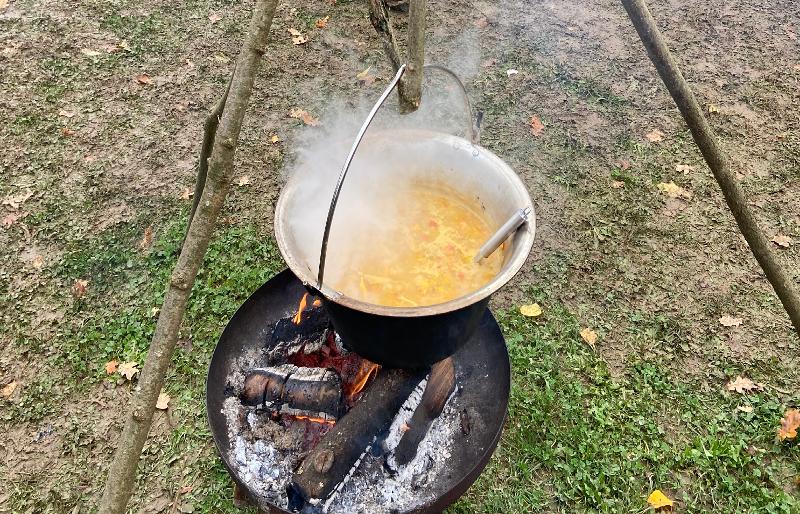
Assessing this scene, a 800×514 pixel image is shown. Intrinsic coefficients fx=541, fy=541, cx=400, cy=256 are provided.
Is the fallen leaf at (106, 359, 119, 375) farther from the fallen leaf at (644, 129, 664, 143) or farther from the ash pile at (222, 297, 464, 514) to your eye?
the fallen leaf at (644, 129, 664, 143)

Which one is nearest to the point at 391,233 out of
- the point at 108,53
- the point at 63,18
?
the point at 108,53

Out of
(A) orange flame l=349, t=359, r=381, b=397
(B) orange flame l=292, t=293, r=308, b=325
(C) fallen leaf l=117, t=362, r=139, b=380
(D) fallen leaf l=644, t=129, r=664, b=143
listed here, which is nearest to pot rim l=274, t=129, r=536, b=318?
(A) orange flame l=349, t=359, r=381, b=397

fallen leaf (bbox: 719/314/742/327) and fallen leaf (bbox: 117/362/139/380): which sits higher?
fallen leaf (bbox: 117/362/139/380)

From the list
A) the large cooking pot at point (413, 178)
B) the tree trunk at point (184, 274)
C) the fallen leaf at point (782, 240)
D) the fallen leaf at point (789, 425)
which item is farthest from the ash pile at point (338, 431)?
the fallen leaf at point (782, 240)

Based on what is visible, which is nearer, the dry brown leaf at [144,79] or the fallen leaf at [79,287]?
the fallen leaf at [79,287]

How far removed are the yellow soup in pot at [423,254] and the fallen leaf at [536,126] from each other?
2918mm

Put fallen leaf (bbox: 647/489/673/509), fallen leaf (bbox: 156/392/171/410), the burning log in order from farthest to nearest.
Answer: fallen leaf (bbox: 156/392/171/410)
fallen leaf (bbox: 647/489/673/509)
the burning log

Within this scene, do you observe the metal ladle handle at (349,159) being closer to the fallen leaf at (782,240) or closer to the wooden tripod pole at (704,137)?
the wooden tripod pole at (704,137)

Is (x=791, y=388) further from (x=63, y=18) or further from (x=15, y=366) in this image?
(x=63, y=18)

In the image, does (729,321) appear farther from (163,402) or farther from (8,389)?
(8,389)

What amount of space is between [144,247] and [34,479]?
1.81m

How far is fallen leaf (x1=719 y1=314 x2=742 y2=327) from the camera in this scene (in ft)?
13.2

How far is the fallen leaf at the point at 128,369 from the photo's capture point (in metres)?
3.73

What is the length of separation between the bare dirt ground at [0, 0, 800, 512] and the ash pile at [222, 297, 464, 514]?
2.14 feet
